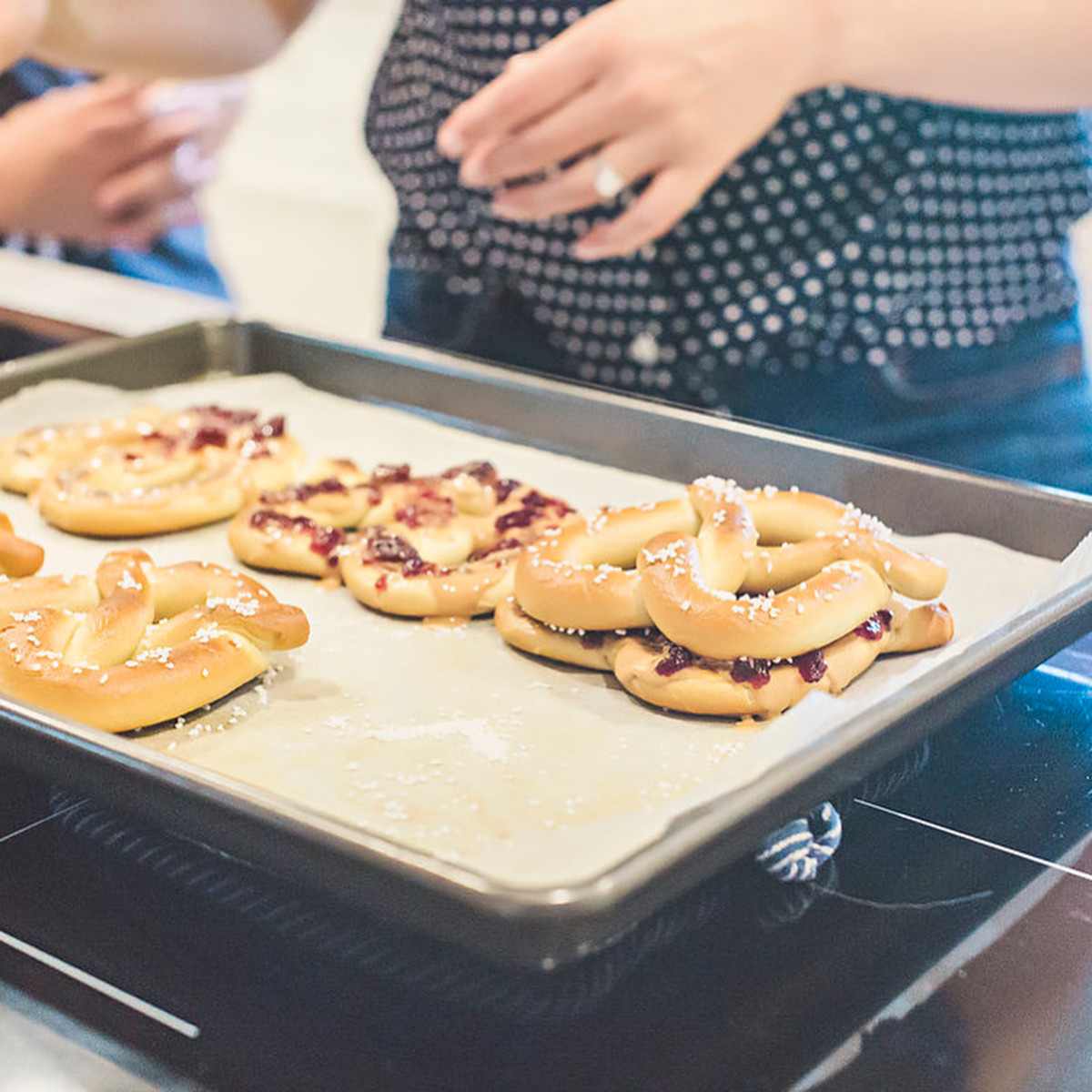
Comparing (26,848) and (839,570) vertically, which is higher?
(839,570)

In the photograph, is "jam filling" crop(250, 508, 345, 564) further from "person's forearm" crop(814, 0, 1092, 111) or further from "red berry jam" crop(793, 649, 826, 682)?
"person's forearm" crop(814, 0, 1092, 111)

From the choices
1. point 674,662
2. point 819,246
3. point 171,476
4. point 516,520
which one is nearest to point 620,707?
point 674,662

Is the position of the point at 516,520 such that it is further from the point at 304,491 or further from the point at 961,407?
the point at 961,407

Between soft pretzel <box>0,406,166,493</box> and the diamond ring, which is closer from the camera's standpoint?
the diamond ring

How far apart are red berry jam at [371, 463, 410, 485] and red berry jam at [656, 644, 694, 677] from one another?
392 mm

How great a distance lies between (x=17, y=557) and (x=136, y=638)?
0.18 meters

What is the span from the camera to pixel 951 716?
0.82 metres

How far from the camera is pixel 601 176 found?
122cm

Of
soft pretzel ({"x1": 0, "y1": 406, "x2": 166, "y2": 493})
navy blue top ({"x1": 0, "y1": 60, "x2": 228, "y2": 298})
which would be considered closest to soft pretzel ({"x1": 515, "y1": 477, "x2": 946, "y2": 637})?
soft pretzel ({"x1": 0, "y1": 406, "x2": 166, "y2": 493})

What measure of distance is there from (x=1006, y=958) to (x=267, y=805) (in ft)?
1.10

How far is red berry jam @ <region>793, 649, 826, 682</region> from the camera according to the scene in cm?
95

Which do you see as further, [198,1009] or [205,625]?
[205,625]

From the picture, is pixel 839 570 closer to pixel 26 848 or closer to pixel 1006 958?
pixel 1006 958

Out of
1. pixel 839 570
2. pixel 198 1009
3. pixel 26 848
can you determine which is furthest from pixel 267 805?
pixel 839 570
